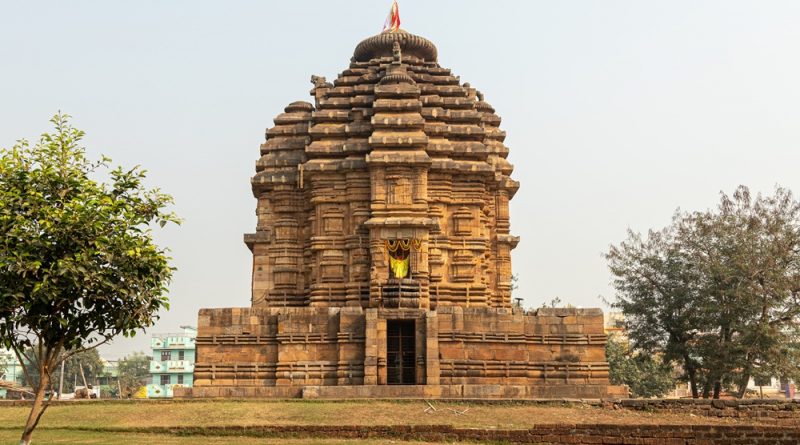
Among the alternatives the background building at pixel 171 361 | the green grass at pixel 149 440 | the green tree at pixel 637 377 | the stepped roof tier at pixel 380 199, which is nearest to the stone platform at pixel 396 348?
the stepped roof tier at pixel 380 199

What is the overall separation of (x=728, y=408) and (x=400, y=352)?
9527mm

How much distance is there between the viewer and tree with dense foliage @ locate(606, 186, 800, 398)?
91.8ft

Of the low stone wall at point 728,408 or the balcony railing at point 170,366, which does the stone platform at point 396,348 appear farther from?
the balcony railing at point 170,366

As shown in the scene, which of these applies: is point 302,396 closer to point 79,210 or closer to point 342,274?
point 342,274

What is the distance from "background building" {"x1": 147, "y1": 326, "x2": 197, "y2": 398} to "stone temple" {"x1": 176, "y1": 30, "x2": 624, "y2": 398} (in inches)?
1914

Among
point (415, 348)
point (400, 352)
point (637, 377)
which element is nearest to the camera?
point (415, 348)

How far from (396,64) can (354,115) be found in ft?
10.9

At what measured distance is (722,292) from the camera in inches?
1112

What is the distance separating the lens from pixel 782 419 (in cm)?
1933

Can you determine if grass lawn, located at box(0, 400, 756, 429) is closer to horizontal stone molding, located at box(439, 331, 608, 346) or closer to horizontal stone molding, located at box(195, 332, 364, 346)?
horizontal stone molding, located at box(195, 332, 364, 346)

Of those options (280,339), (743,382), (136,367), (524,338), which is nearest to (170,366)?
(136,367)

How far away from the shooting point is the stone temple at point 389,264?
23.8 m

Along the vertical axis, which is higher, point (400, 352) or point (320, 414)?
point (400, 352)

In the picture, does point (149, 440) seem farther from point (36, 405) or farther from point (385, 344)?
point (385, 344)
